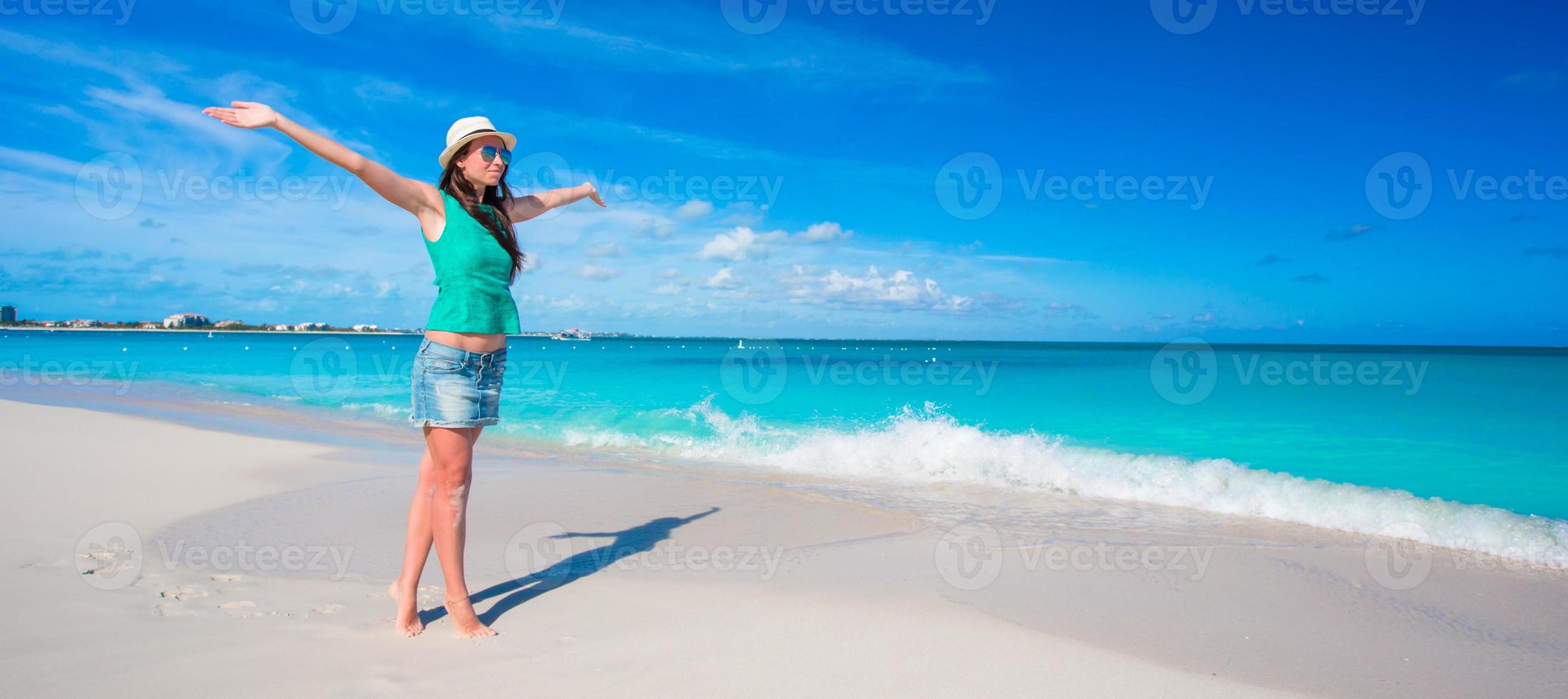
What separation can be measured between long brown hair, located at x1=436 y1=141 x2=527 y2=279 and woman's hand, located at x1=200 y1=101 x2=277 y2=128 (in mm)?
614

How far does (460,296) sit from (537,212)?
1.92ft

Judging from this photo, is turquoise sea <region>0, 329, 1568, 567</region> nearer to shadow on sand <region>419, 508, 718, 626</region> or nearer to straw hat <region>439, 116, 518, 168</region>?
shadow on sand <region>419, 508, 718, 626</region>

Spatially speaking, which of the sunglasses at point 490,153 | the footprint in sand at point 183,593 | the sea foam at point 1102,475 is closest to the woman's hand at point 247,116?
the sunglasses at point 490,153

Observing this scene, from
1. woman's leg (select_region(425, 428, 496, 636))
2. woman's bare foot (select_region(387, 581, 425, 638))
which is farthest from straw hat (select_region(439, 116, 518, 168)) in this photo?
woman's bare foot (select_region(387, 581, 425, 638))

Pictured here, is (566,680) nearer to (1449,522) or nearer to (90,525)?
(90,525)

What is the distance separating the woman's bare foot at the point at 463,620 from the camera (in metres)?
3.24

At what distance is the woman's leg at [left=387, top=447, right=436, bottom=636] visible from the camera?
322 cm

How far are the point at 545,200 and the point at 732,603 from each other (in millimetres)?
2122

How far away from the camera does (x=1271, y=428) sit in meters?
15.4

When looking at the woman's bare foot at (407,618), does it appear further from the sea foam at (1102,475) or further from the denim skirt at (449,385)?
the sea foam at (1102,475)

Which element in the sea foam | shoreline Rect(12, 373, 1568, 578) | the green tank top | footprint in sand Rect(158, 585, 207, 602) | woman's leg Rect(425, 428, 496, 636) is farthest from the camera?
the sea foam

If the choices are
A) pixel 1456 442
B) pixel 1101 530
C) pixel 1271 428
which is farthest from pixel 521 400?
pixel 1456 442

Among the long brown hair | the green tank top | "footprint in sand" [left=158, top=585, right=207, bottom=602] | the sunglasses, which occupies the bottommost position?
"footprint in sand" [left=158, top=585, right=207, bottom=602]

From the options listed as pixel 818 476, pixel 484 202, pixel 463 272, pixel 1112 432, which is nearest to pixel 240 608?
pixel 463 272
